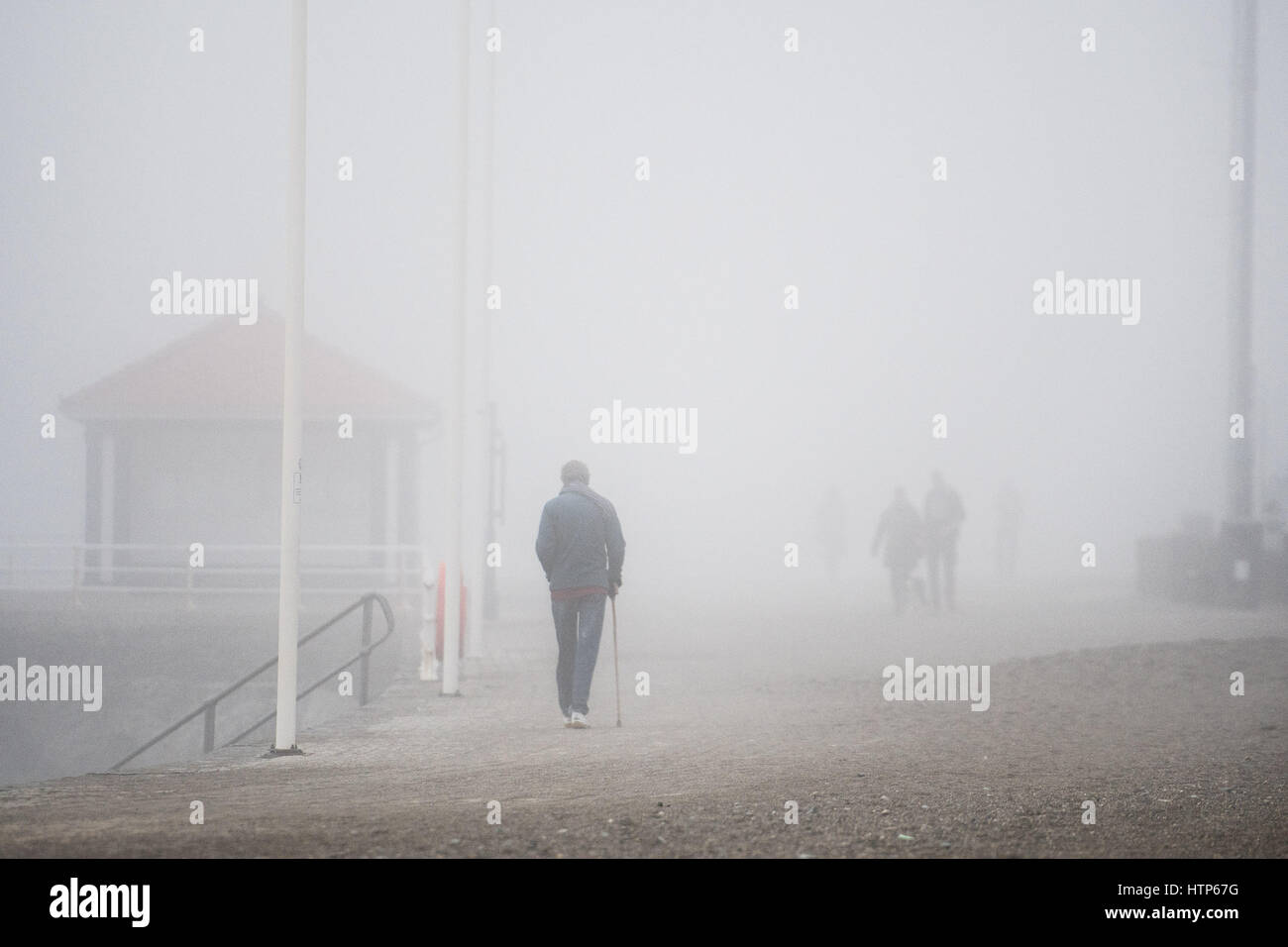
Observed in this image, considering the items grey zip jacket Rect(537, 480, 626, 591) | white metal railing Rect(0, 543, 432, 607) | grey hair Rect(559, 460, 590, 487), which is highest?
grey hair Rect(559, 460, 590, 487)

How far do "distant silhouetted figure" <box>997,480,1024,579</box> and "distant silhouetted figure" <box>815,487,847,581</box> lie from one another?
4.13 metres

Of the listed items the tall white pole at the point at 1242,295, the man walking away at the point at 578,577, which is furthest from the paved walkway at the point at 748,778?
the tall white pole at the point at 1242,295

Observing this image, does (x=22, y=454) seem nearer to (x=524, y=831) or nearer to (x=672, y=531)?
(x=672, y=531)

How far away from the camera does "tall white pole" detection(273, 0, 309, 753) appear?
32.0ft

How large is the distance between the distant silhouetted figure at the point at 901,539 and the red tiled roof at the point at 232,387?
9.13 metres

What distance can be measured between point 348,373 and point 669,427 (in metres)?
12.7

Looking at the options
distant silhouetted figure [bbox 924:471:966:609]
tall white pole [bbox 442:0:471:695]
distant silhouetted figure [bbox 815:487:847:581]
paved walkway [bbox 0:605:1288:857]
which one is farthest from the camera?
distant silhouetted figure [bbox 815:487:847:581]

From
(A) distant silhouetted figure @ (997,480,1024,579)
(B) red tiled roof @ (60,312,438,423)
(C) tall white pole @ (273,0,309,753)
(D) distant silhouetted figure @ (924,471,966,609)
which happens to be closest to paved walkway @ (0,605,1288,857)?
(C) tall white pole @ (273,0,309,753)

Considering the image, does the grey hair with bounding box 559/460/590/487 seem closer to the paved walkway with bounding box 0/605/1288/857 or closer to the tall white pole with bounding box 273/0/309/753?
the paved walkway with bounding box 0/605/1288/857

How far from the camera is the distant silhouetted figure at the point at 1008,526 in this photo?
35.3 meters

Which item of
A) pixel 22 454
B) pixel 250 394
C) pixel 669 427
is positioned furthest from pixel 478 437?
pixel 22 454

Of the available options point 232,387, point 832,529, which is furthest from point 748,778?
point 832,529

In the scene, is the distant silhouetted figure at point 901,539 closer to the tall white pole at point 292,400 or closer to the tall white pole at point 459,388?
the tall white pole at point 459,388

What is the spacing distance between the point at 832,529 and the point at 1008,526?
4654mm
